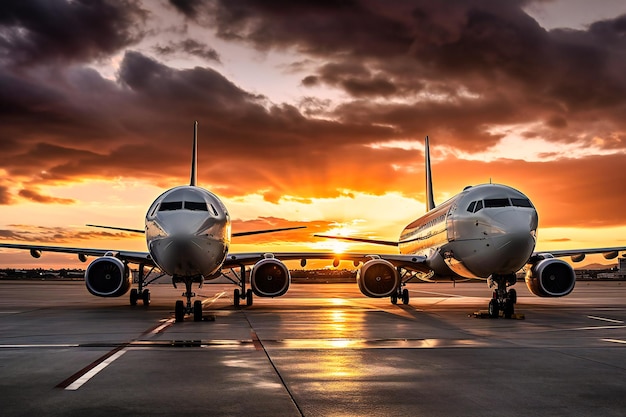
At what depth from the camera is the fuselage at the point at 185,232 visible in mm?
16562

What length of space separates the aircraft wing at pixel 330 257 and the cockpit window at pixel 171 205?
5.72 meters

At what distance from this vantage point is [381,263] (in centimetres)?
2355

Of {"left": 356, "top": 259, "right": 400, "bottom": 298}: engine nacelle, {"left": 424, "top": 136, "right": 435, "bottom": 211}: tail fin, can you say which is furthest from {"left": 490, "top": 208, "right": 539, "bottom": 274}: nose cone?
{"left": 424, "top": 136, "right": 435, "bottom": 211}: tail fin

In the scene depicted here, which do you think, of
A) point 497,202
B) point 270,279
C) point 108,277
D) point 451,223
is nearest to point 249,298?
point 270,279

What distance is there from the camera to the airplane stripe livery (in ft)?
55.8

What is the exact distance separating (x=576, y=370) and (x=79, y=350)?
25.3 feet

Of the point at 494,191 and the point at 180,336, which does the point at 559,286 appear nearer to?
the point at 494,191

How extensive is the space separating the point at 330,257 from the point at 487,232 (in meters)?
9.91

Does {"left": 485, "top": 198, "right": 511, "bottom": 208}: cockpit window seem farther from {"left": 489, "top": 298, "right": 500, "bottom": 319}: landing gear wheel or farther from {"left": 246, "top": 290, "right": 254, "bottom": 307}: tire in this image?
{"left": 246, "top": 290, "right": 254, "bottom": 307}: tire

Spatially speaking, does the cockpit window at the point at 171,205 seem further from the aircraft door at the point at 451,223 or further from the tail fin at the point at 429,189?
the tail fin at the point at 429,189

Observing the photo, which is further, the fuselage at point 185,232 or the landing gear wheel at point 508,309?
the landing gear wheel at point 508,309

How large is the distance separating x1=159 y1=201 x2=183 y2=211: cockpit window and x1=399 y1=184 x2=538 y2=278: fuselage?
893 centimetres

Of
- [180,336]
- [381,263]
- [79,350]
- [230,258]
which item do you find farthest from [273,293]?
[79,350]

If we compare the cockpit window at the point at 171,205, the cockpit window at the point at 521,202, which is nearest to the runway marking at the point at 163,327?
the cockpit window at the point at 171,205
